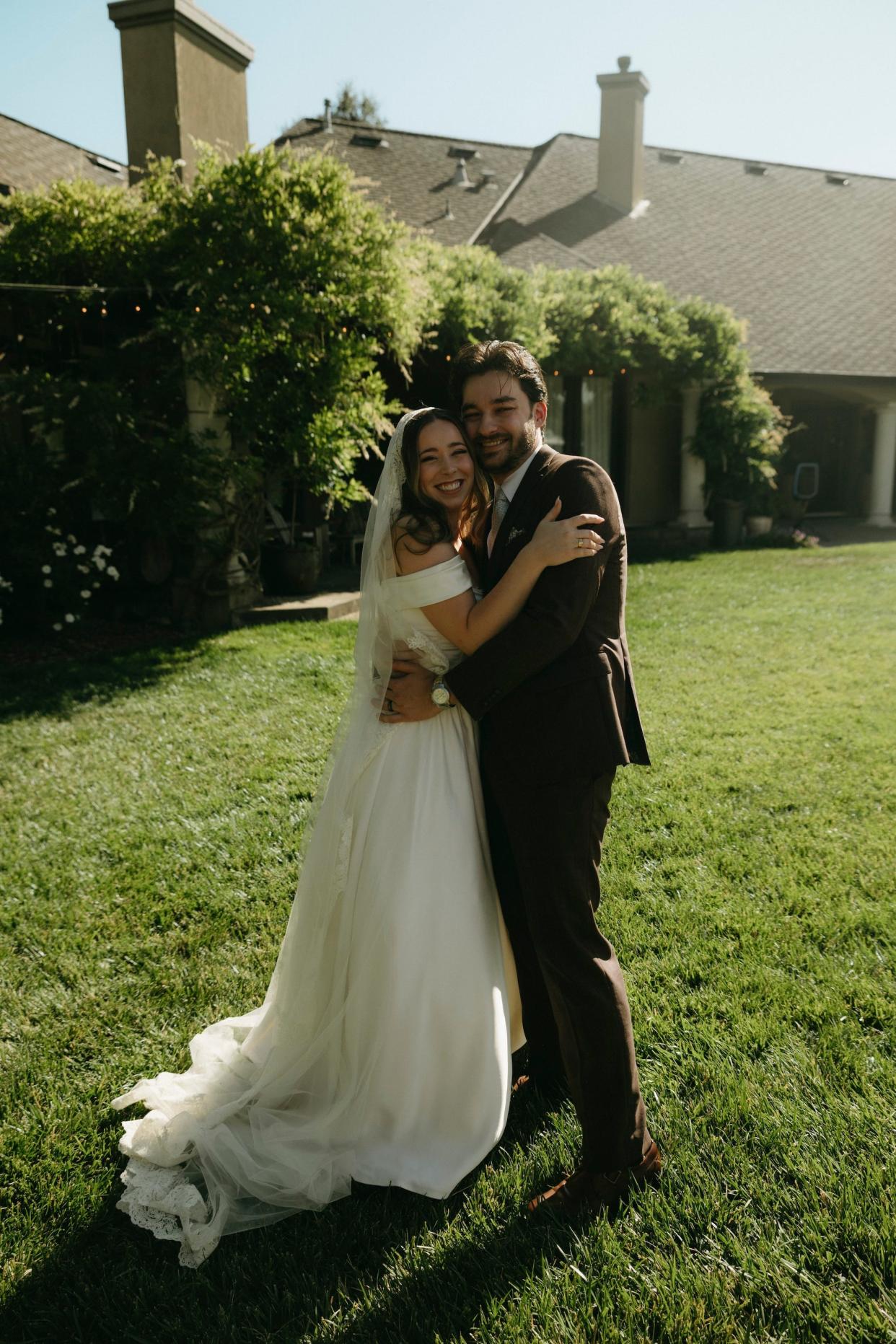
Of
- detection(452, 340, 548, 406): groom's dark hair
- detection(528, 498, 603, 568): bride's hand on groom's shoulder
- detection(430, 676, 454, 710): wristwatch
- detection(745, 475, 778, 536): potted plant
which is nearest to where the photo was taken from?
detection(528, 498, 603, 568): bride's hand on groom's shoulder

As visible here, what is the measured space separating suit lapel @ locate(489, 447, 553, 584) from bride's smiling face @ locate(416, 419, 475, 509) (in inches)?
5.8

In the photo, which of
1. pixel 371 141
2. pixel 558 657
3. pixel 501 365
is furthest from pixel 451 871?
pixel 371 141

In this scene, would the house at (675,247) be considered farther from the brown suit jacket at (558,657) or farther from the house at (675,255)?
the brown suit jacket at (558,657)

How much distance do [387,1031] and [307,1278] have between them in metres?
0.57

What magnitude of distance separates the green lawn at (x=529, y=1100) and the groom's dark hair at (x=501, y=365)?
2003 millimetres

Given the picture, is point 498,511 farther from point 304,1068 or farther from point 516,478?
point 304,1068

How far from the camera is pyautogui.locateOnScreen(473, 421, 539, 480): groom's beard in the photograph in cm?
238

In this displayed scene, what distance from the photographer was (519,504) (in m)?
2.34

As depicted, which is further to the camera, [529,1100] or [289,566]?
[289,566]

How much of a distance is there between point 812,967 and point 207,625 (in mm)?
7425

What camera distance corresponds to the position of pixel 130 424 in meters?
8.68

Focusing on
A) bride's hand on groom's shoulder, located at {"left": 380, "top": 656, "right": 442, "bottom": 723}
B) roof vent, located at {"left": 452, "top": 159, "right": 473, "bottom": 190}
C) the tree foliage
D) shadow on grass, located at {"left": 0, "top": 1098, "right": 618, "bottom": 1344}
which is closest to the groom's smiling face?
bride's hand on groom's shoulder, located at {"left": 380, "top": 656, "right": 442, "bottom": 723}

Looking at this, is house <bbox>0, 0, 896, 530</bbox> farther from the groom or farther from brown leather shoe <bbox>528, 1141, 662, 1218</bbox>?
brown leather shoe <bbox>528, 1141, 662, 1218</bbox>

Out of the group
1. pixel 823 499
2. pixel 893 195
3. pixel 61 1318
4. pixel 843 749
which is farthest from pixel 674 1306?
pixel 893 195
